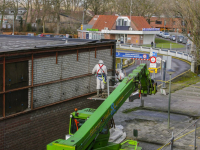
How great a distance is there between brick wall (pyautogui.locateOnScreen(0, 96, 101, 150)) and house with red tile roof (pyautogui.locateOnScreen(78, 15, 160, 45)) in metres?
53.3

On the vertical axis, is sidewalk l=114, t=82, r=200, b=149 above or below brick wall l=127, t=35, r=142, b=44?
below

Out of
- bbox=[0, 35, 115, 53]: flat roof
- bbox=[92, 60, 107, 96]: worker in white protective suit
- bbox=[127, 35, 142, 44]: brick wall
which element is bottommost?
bbox=[92, 60, 107, 96]: worker in white protective suit

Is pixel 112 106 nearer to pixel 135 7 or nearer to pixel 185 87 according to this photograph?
pixel 185 87

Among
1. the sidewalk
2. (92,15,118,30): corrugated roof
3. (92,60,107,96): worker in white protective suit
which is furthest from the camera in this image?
(92,15,118,30): corrugated roof

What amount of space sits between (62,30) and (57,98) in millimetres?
73798

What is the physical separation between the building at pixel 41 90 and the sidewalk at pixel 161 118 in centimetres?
395

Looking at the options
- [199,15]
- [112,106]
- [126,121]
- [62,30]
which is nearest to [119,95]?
[112,106]

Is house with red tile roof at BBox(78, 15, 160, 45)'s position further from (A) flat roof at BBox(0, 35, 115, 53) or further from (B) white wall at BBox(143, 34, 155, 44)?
(A) flat roof at BBox(0, 35, 115, 53)

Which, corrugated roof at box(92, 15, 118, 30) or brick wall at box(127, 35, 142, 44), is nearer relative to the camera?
brick wall at box(127, 35, 142, 44)

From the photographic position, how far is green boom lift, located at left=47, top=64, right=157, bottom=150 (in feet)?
28.4

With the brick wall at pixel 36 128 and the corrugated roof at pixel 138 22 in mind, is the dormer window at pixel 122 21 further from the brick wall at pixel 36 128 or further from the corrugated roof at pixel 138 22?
the brick wall at pixel 36 128

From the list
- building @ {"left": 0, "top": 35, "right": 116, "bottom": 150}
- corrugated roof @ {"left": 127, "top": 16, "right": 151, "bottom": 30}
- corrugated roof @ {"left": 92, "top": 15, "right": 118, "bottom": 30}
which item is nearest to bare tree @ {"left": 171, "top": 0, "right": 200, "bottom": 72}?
building @ {"left": 0, "top": 35, "right": 116, "bottom": 150}

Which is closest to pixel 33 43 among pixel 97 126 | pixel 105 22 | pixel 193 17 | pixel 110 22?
pixel 97 126

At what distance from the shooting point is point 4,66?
1267 centimetres
